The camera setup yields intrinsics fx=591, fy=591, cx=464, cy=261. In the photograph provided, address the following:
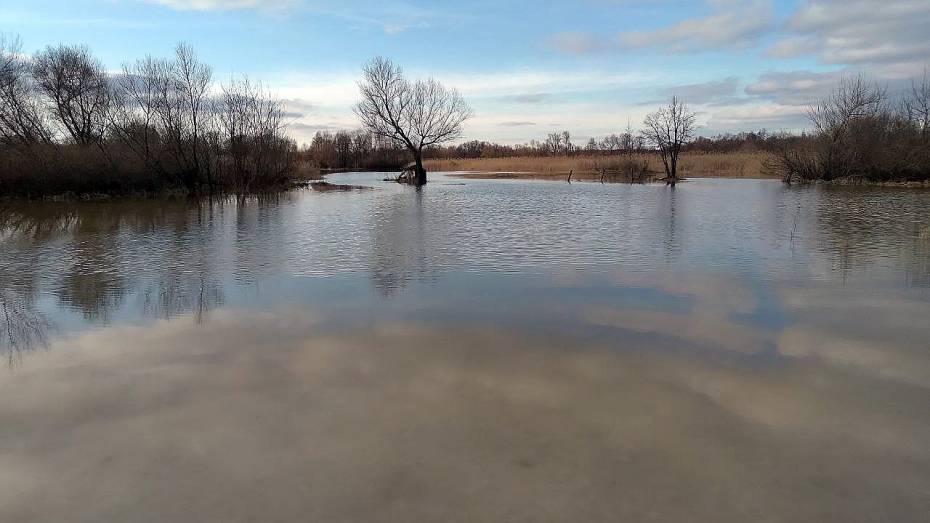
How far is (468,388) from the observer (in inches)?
173

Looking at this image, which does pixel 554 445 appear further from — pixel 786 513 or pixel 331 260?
pixel 331 260

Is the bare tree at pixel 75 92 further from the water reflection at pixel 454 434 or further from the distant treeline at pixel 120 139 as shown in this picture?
the water reflection at pixel 454 434

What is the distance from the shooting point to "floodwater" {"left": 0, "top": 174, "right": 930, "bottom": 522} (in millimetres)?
3049

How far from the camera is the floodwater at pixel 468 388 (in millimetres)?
3049

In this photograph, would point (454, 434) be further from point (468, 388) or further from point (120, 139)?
point (120, 139)

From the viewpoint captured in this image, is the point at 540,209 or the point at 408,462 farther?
the point at 540,209

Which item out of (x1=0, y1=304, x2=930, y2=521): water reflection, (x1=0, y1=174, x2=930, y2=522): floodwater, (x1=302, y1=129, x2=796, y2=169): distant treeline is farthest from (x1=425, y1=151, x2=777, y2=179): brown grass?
(x1=0, y1=304, x2=930, y2=521): water reflection

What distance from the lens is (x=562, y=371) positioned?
470cm

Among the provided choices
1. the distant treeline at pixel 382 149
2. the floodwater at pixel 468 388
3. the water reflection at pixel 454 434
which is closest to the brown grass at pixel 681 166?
the distant treeline at pixel 382 149

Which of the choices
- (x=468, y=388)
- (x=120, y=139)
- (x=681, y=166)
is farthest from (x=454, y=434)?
(x=681, y=166)

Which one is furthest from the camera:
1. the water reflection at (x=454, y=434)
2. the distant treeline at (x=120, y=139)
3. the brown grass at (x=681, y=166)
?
the brown grass at (x=681, y=166)

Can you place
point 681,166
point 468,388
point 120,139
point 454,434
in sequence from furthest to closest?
point 681,166
point 120,139
point 468,388
point 454,434

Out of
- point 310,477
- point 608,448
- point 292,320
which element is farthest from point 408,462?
point 292,320

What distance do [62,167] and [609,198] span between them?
834 inches
